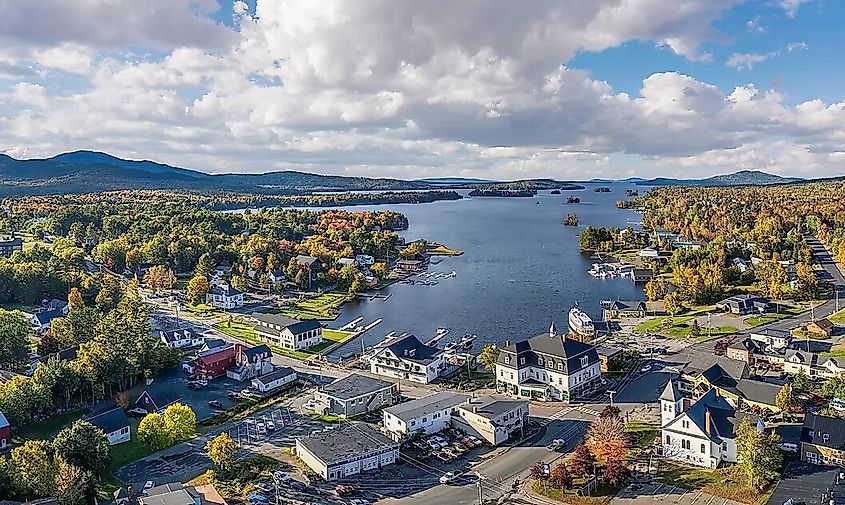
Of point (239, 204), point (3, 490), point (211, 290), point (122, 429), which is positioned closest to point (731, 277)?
point (211, 290)

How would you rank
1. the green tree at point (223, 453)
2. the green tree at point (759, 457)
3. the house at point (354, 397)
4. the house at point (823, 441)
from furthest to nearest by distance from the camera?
the house at point (354, 397) → the green tree at point (223, 453) → the house at point (823, 441) → the green tree at point (759, 457)

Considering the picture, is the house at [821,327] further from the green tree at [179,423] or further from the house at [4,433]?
the house at [4,433]

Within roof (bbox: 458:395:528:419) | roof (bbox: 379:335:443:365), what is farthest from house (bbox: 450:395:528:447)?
roof (bbox: 379:335:443:365)

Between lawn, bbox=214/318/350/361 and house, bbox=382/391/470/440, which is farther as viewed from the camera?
lawn, bbox=214/318/350/361

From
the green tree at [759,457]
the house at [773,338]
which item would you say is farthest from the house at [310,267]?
the green tree at [759,457]

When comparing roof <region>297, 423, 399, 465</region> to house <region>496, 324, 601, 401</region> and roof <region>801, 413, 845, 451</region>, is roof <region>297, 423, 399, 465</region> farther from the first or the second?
roof <region>801, 413, 845, 451</region>

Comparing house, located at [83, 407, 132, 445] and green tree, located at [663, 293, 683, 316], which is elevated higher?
green tree, located at [663, 293, 683, 316]
